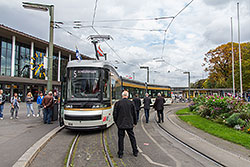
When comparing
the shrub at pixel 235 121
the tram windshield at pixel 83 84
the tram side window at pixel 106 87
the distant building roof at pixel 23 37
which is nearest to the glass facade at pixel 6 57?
the distant building roof at pixel 23 37

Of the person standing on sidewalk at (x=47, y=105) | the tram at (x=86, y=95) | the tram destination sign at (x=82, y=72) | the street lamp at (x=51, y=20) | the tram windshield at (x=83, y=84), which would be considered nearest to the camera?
the tram at (x=86, y=95)

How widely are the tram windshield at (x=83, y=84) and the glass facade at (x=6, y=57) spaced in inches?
1084

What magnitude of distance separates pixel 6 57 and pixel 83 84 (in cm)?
2898

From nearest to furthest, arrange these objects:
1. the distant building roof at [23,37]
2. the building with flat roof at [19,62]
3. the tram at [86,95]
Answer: the tram at [86,95] < the distant building roof at [23,37] < the building with flat roof at [19,62]

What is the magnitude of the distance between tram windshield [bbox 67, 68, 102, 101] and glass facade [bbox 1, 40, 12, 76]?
27.5m

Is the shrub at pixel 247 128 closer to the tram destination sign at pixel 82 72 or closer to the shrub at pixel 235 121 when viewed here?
the shrub at pixel 235 121

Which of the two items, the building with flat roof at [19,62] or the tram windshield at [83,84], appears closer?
the tram windshield at [83,84]

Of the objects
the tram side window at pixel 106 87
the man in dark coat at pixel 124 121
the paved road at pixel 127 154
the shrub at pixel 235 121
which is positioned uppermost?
the tram side window at pixel 106 87

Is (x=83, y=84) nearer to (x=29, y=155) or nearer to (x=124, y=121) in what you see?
(x=124, y=121)

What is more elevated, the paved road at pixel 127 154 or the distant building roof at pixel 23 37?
the distant building roof at pixel 23 37

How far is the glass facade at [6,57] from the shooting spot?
30.1 m

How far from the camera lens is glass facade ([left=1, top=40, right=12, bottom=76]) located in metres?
30.1

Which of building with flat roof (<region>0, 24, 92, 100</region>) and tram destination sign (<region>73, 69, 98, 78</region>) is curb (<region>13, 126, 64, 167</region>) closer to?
tram destination sign (<region>73, 69, 98, 78</region>)

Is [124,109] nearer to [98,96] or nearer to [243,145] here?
[98,96]
